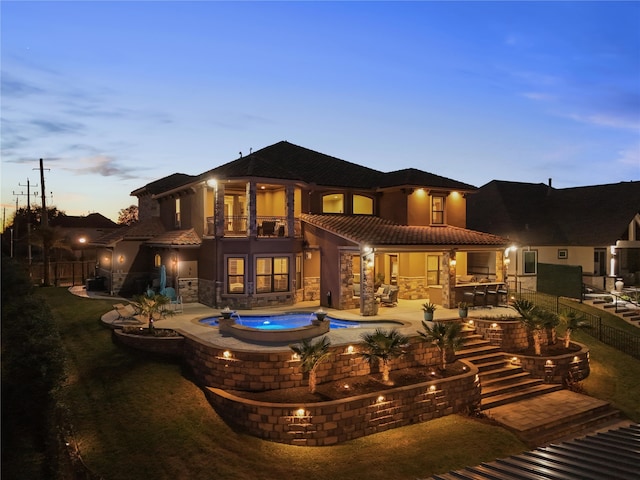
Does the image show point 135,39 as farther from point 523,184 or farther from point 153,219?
point 523,184

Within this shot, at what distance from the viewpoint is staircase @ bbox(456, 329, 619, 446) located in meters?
13.7

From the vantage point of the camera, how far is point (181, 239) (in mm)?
24047

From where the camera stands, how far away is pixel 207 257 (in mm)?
23578

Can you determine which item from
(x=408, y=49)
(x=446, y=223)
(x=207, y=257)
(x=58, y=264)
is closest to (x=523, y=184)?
(x=446, y=223)

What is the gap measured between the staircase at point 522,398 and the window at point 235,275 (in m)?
11.2

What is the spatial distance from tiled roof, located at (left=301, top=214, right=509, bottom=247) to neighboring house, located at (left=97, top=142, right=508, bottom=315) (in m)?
0.07

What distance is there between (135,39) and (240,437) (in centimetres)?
1432

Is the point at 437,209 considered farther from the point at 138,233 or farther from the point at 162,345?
the point at 138,233

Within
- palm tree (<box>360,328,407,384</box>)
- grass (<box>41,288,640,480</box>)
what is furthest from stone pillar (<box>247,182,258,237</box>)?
palm tree (<box>360,328,407,384</box>)

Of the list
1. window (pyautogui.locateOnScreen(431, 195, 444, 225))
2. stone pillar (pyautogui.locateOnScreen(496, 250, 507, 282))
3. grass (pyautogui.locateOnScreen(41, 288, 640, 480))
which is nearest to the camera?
grass (pyautogui.locateOnScreen(41, 288, 640, 480))

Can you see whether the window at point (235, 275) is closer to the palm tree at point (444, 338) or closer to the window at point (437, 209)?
the palm tree at point (444, 338)

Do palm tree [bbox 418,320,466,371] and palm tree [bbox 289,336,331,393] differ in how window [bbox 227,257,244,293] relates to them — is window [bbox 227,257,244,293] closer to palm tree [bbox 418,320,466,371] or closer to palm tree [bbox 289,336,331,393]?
palm tree [bbox 289,336,331,393]

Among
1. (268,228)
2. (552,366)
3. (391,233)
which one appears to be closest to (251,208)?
(268,228)

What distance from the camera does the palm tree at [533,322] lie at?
59.8 feet
